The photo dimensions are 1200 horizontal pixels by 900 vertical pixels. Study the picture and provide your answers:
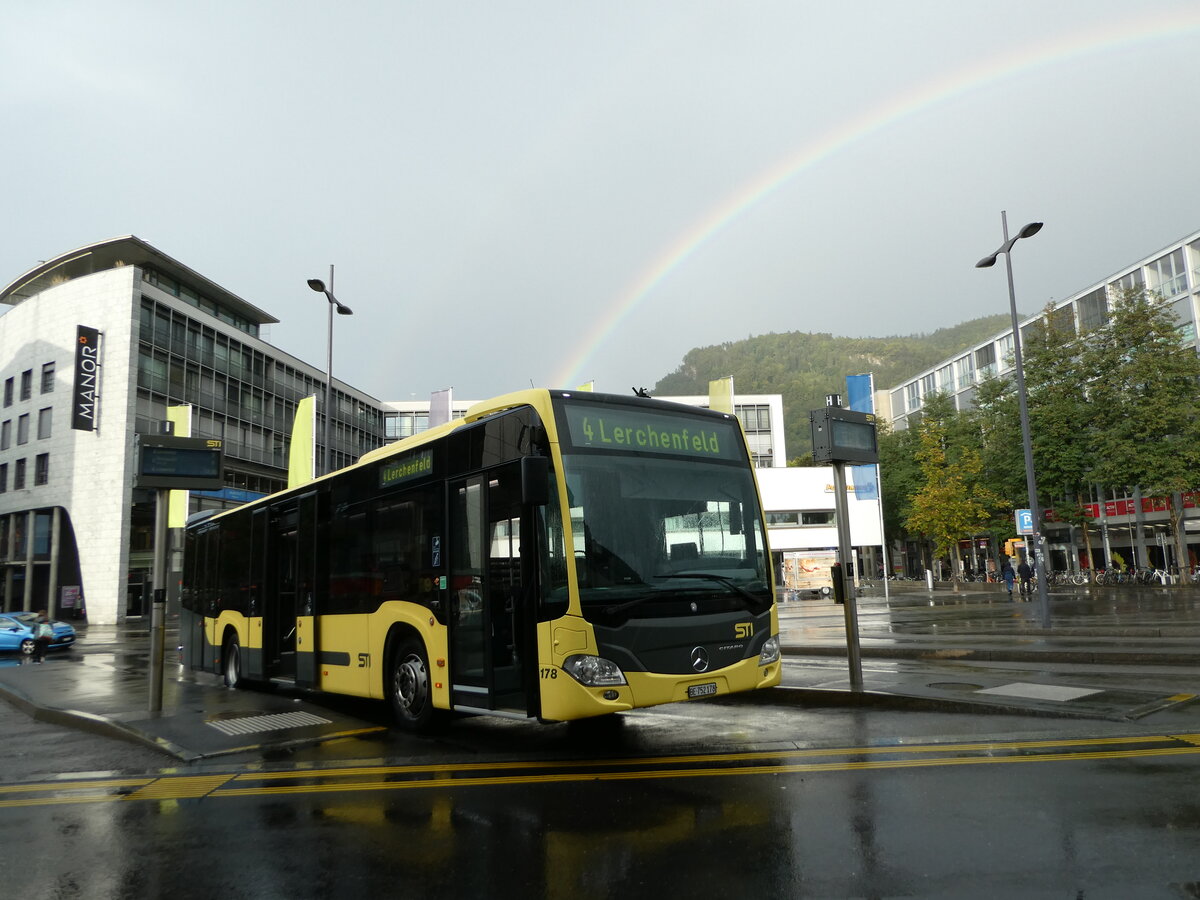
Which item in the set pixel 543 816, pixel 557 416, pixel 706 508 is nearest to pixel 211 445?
pixel 557 416

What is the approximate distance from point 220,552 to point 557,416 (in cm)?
981

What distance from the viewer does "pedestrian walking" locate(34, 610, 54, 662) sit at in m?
24.1

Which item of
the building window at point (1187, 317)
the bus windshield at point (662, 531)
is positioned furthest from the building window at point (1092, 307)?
the bus windshield at point (662, 531)

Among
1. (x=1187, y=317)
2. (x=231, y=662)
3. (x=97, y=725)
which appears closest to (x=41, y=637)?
(x=231, y=662)

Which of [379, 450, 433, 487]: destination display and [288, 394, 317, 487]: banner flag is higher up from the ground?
[288, 394, 317, 487]: banner flag

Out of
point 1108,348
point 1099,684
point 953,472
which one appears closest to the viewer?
point 1099,684

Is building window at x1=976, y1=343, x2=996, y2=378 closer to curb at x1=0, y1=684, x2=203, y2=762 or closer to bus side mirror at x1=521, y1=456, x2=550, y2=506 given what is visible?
curb at x1=0, y1=684, x2=203, y2=762

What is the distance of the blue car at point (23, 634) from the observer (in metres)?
25.9

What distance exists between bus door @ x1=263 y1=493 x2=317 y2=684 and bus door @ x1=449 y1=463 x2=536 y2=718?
12.5 ft

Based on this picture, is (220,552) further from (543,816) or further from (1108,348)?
(1108,348)

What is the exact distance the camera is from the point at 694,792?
20.1 feet

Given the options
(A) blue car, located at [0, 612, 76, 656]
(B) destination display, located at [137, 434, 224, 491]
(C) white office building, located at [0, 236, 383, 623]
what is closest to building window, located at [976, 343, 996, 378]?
(C) white office building, located at [0, 236, 383, 623]

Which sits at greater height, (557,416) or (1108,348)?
(1108,348)

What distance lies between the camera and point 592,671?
22.6 ft
